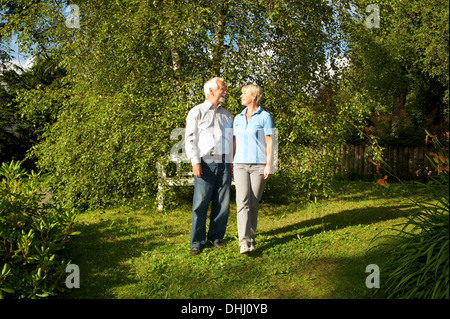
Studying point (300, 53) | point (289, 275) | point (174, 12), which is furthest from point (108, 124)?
point (289, 275)

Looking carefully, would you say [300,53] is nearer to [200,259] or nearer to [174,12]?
[174,12]

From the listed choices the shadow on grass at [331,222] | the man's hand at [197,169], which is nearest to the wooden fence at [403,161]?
the shadow on grass at [331,222]

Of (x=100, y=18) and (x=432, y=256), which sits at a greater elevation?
(x=100, y=18)

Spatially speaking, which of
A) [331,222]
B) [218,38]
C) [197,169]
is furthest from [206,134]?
[331,222]

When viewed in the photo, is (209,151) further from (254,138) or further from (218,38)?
(218,38)

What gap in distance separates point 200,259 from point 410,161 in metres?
10.9

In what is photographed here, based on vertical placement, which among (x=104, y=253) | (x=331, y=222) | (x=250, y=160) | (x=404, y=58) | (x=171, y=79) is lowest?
(x=104, y=253)

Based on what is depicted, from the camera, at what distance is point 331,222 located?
20.5 ft

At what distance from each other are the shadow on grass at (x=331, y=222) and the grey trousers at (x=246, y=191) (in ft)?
1.18

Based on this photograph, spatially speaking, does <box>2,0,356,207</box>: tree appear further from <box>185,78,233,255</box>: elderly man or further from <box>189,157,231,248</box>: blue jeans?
<box>189,157,231,248</box>: blue jeans

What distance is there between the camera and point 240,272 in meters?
4.18

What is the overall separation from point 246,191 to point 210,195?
47cm

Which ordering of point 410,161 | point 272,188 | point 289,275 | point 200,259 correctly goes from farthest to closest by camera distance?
point 410,161 < point 272,188 < point 200,259 < point 289,275
